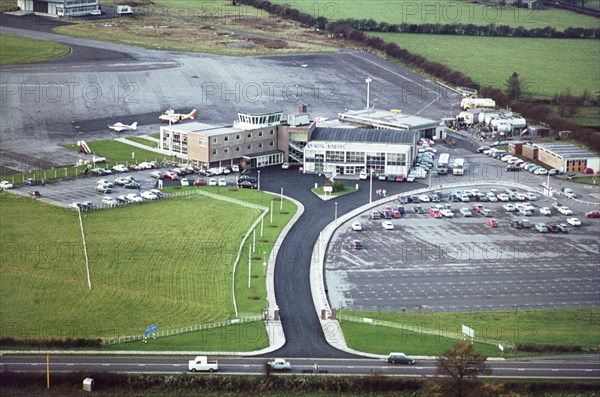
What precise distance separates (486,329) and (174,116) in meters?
40.7

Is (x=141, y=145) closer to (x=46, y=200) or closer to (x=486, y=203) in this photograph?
(x=46, y=200)

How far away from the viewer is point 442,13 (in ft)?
411

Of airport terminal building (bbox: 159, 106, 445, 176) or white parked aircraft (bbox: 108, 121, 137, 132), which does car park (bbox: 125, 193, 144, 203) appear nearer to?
airport terminal building (bbox: 159, 106, 445, 176)

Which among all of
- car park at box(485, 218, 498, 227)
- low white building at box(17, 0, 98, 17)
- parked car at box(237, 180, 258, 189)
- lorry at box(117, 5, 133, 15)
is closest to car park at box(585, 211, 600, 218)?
car park at box(485, 218, 498, 227)

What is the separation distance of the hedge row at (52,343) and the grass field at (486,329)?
896 cm

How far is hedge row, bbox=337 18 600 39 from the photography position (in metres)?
117

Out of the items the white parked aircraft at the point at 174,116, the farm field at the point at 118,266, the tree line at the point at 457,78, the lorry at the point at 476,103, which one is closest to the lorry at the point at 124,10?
the tree line at the point at 457,78

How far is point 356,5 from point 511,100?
44.8 metres

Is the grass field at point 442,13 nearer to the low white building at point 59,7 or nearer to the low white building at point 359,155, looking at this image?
the low white building at point 59,7

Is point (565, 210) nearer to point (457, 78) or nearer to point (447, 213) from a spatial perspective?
point (447, 213)

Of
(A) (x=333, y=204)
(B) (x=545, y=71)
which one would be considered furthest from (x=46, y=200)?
(B) (x=545, y=71)

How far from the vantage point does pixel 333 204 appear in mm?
62969

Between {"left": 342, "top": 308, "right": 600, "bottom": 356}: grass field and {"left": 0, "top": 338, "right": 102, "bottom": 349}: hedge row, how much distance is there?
8961 mm

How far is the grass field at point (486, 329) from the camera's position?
4341cm
